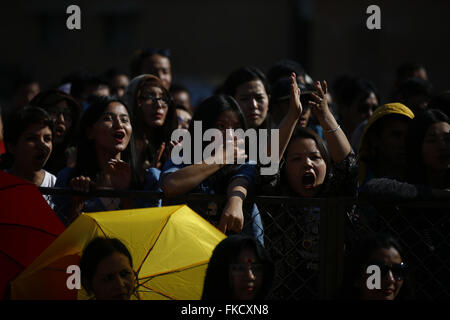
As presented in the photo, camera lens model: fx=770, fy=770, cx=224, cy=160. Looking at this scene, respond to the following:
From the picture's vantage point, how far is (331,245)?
412 cm

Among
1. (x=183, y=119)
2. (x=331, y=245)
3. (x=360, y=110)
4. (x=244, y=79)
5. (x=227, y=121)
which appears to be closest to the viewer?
(x=331, y=245)

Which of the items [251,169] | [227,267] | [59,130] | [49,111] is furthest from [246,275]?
[49,111]

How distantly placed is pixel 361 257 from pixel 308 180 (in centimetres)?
74

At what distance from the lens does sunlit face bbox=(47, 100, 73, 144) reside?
5.93 m

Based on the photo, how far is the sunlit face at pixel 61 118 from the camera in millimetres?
5934

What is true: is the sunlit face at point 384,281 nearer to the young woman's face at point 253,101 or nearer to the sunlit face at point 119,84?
the young woman's face at point 253,101

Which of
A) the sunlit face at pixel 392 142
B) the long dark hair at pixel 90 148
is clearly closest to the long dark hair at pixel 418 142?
the sunlit face at pixel 392 142

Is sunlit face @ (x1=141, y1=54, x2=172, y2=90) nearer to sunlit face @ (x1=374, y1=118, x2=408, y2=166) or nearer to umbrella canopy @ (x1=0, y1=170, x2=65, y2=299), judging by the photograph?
sunlit face @ (x1=374, y1=118, x2=408, y2=166)

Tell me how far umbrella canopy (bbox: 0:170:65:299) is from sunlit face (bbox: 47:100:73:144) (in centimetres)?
167

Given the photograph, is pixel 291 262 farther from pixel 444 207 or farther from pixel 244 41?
pixel 244 41

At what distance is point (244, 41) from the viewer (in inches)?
863

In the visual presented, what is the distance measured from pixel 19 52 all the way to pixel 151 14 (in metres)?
4.57

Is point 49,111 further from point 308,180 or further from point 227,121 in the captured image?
point 308,180

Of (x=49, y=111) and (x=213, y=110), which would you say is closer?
(x=213, y=110)
